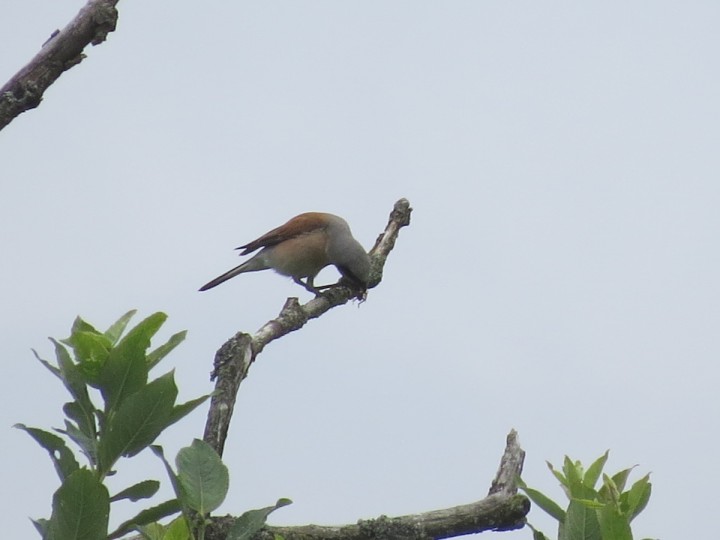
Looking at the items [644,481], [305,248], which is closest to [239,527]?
[644,481]

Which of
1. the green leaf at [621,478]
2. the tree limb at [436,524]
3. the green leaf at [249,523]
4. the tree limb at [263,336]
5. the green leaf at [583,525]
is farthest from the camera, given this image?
the tree limb at [263,336]

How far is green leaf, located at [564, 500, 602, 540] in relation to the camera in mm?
2689

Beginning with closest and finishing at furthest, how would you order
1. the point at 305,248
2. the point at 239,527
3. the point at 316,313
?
1. the point at 239,527
2. the point at 316,313
3. the point at 305,248

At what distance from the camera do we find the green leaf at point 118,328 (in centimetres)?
307

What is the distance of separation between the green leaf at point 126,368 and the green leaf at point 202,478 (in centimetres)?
28

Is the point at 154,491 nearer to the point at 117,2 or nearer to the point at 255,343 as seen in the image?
the point at 117,2

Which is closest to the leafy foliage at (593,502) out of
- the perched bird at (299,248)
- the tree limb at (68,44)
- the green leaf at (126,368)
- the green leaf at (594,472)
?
the green leaf at (594,472)

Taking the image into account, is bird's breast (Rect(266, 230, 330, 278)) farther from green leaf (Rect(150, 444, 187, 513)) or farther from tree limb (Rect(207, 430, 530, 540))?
green leaf (Rect(150, 444, 187, 513))

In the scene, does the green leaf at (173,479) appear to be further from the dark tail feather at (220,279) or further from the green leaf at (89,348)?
the dark tail feather at (220,279)

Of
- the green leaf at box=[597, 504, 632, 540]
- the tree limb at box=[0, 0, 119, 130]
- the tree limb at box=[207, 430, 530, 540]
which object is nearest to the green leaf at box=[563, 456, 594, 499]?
the green leaf at box=[597, 504, 632, 540]

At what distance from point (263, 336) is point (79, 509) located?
7.79ft

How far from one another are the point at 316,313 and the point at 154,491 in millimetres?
3502

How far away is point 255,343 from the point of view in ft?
14.6

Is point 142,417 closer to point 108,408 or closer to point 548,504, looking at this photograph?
point 108,408
